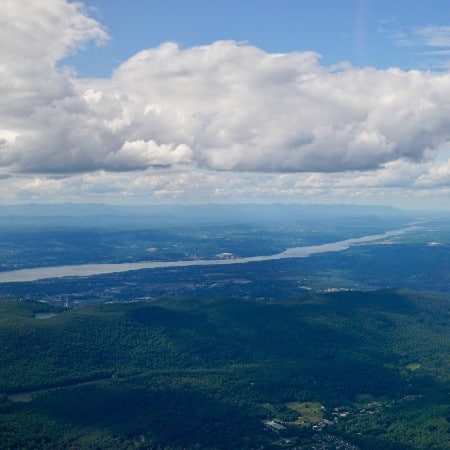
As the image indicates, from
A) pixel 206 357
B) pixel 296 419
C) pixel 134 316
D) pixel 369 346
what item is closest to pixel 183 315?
pixel 134 316

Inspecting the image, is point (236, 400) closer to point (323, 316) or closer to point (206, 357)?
point (206, 357)

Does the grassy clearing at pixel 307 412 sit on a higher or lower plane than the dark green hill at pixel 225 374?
lower

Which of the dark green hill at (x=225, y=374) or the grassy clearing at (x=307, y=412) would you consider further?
the grassy clearing at (x=307, y=412)

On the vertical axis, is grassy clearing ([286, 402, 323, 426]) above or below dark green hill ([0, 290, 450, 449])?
below

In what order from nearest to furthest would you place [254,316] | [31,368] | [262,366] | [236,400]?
[236,400], [31,368], [262,366], [254,316]

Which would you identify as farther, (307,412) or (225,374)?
(225,374)

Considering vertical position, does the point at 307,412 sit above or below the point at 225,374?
below

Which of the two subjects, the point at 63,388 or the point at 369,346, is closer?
the point at 63,388

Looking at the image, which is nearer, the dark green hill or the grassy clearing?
the dark green hill
